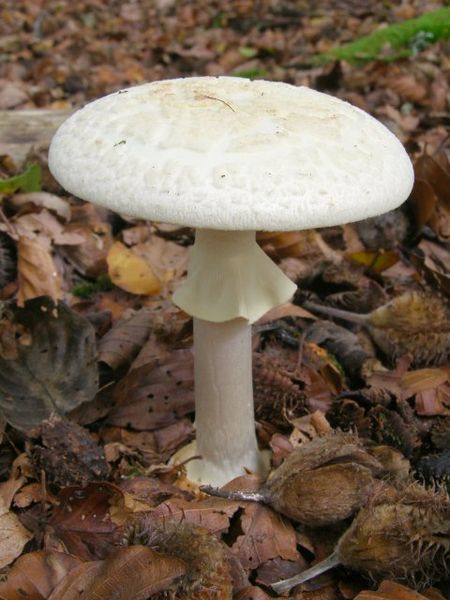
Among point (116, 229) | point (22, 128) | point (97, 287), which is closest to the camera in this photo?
point (97, 287)

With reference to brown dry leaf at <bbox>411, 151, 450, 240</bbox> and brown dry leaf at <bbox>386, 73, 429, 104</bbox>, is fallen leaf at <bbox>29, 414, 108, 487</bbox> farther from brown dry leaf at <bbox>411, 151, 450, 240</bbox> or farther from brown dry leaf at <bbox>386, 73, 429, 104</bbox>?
brown dry leaf at <bbox>386, 73, 429, 104</bbox>

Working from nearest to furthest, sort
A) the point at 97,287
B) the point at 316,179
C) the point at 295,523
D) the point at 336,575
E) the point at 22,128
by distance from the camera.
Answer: the point at 316,179 → the point at 336,575 → the point at 295,523 → the point at 97,287 → the point at 22,128

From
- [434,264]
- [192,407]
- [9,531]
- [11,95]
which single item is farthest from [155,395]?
[11,95]

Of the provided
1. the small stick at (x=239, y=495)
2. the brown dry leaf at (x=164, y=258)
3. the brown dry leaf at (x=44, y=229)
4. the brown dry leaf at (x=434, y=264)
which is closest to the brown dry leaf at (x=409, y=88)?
the brown dry leaf at (x=434, y=264)

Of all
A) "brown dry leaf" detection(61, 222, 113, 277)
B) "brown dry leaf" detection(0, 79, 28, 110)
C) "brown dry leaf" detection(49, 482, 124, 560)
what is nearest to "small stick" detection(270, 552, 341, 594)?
"brown dry leaf" detection(49, 482, 124, 560)

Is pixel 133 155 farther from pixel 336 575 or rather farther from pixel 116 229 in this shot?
pixel 116 229

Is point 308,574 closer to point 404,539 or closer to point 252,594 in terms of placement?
point 252,594

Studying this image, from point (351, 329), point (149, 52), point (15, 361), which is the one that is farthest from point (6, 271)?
point (149, 52)
